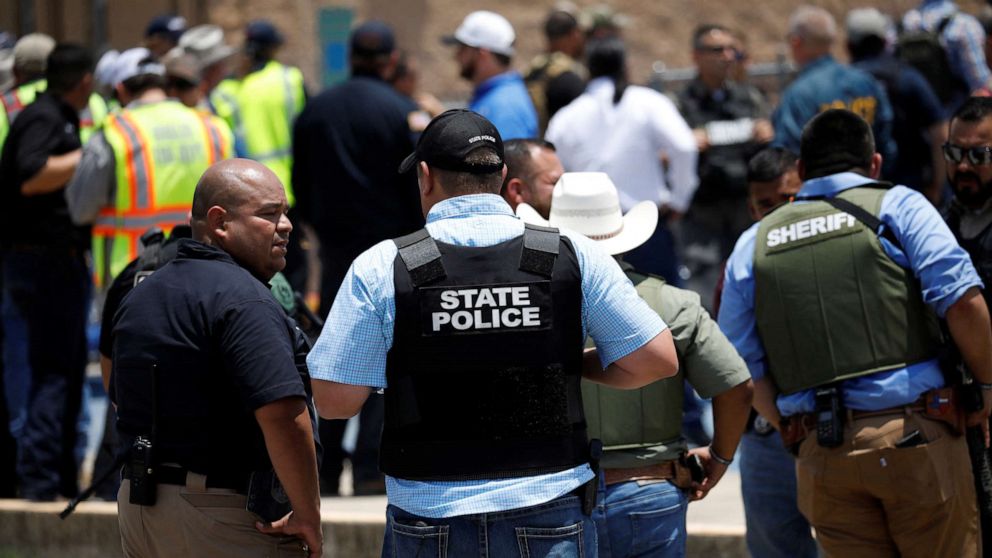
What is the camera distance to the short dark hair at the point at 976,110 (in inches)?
208

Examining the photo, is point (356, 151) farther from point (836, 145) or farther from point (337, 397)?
point (337, 397)

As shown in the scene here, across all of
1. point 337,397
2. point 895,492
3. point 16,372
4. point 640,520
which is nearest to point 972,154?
point 895,492

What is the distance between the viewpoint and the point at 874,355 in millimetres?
4941

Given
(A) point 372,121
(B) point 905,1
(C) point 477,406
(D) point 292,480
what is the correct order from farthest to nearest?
(B) point 905,1 < (A) point 372,121 < (D) point 292,480 < (C) point 477,406

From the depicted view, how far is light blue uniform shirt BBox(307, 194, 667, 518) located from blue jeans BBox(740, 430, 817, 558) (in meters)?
2.08

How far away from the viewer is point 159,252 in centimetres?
525

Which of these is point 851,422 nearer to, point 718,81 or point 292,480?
point 292,480

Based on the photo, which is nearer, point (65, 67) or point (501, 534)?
point (501, 534)

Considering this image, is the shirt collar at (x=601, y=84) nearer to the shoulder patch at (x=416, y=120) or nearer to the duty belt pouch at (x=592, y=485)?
the shoulder patch at (x=416, y=120)

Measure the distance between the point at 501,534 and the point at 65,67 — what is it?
15.4ft

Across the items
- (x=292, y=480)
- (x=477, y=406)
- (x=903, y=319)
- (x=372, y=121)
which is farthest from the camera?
(x=372, y=121)

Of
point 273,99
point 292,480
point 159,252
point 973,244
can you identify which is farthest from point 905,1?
point 292,480

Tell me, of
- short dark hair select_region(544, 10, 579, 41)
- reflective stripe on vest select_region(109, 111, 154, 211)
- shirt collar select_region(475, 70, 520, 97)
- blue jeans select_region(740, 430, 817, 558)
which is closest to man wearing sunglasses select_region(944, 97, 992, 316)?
blue jeans select_region(740, 430, 817, 558)

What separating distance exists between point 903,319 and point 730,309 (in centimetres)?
61
